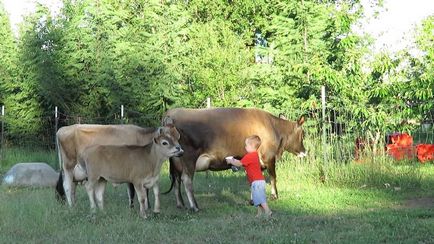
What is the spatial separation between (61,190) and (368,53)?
394 inches

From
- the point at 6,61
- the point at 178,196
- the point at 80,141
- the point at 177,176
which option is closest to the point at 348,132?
the point at 177,176

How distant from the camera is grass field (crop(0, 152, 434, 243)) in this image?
7.49 m

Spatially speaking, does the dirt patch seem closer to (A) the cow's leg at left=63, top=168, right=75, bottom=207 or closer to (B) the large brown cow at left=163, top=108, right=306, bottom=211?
(B) the large brown cow at left=163, top=108, right=306, bottom=211

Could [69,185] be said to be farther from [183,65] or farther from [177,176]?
[183,65]

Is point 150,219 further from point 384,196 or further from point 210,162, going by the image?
point 384,196

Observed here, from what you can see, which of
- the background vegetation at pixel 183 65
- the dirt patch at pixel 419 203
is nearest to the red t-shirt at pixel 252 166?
the dirt patch at pixel 419 203

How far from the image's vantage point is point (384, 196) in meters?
11.6

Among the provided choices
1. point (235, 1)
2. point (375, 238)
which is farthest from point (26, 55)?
point (375, 238)

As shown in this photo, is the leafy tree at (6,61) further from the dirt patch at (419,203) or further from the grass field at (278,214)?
the dirt patch at (419,203)

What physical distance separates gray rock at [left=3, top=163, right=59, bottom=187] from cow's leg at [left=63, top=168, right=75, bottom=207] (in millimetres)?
4648

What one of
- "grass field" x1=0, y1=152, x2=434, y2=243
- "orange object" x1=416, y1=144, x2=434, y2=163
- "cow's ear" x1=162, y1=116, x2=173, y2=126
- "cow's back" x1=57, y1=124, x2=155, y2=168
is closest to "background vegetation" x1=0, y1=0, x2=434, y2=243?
"grass field" x1=0, y1=152, x2=434, y2=243

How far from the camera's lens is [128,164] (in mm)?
9555

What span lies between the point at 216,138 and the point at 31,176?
6.14 meters

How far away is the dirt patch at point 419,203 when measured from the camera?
34.1ft
